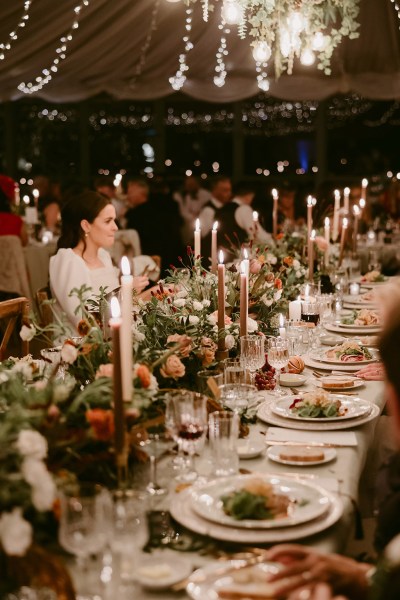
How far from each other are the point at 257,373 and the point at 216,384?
42 cm

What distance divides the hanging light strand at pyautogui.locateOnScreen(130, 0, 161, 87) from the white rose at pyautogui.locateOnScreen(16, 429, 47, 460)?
14.6 feet

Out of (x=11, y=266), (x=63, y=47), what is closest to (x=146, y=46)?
(x=63, y=47)

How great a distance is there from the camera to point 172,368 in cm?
214

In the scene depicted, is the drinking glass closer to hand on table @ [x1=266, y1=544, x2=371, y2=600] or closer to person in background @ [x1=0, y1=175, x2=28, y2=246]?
hand on table @ [x1=266, y1=544, x2=371, y2=600]

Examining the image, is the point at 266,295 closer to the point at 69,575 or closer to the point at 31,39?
the point at 69,575

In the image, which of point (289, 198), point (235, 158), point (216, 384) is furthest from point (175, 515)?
point (235, 158)

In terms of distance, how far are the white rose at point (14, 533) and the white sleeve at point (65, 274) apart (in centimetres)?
247

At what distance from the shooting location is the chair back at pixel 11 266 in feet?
21.5

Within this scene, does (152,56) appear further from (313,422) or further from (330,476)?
(330,476)

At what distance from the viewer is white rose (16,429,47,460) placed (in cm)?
144

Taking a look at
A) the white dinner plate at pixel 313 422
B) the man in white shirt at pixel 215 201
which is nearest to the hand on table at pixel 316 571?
the white dinner plate at pixel 313 422

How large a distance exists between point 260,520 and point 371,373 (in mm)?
1309

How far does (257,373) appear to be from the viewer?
2697 millimetres

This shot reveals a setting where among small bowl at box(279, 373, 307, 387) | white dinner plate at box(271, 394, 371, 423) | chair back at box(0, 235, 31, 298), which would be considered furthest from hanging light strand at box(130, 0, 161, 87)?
white dinner plate at box(271, 394, 371, 423)
